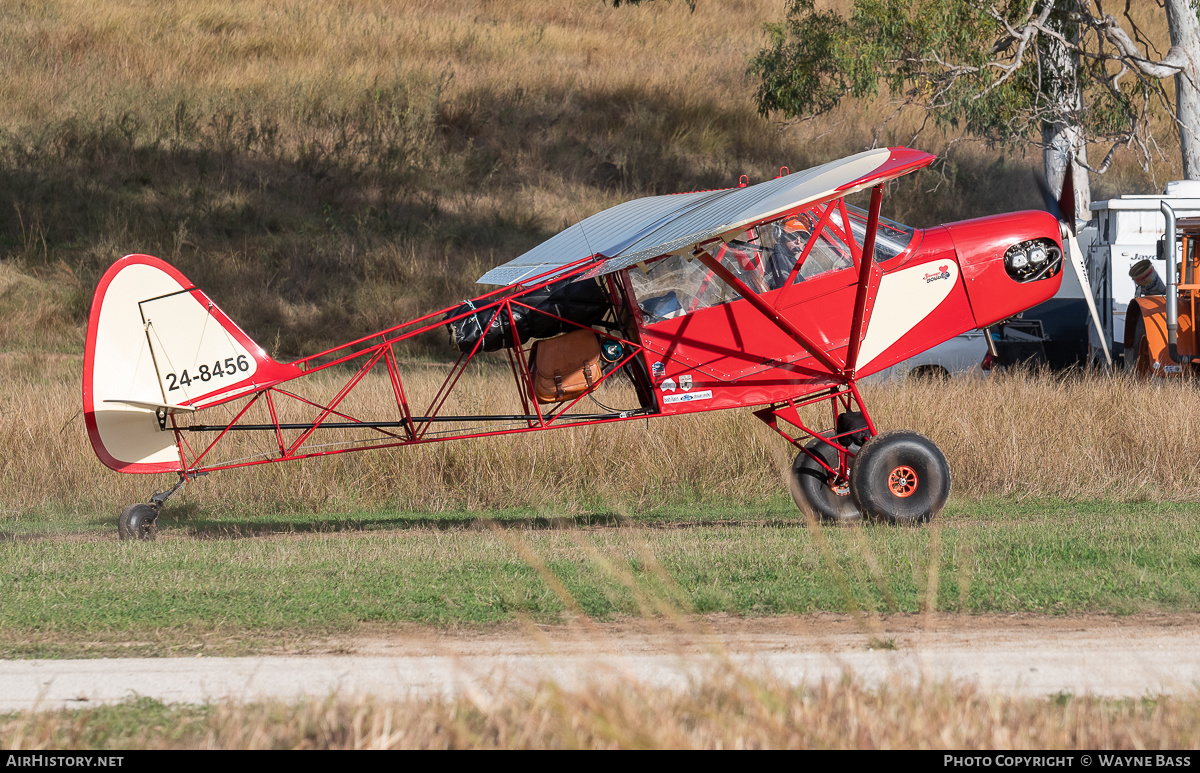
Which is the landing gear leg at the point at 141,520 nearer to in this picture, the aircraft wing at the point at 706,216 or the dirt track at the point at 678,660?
the aircraft wing at the point at 706,216

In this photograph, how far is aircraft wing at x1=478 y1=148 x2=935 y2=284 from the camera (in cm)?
748

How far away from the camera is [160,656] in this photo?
5.29m

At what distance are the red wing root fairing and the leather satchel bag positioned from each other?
1 centimetres

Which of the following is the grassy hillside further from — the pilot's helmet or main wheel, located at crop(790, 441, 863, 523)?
the pilot's helmet

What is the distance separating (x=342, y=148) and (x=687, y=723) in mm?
28128

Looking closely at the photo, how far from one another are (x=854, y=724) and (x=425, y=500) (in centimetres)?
889

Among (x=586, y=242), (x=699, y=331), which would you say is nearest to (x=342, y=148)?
(x=586, y=242)

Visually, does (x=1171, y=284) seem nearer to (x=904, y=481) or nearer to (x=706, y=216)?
(x=904, y=481)

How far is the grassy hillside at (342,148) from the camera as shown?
24469 mm

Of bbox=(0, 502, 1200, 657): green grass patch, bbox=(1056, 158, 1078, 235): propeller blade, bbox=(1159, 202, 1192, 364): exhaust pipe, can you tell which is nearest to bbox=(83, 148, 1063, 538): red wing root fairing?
bbox=(1056, 158, 1078, 235): propeller blade

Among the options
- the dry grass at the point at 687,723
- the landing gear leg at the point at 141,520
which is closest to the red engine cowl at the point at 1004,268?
the dry grass at the point at 687,723

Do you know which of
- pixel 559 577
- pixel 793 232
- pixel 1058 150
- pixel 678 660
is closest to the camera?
pixel 678 660

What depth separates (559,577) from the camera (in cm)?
691

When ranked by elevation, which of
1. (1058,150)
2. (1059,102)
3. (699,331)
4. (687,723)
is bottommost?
(687,723)
